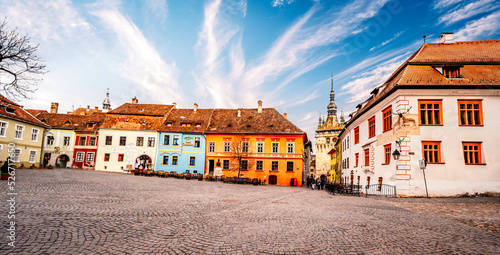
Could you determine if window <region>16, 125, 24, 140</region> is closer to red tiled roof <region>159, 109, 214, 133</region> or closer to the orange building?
red tiled roof <region>159, 109, 214, 133</region>

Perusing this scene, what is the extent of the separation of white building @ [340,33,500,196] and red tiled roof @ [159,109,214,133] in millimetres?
27584

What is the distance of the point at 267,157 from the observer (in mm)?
37344

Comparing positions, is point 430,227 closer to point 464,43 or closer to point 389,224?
point 389,224

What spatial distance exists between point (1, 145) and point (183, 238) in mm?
35732

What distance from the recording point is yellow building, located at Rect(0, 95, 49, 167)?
3011cm

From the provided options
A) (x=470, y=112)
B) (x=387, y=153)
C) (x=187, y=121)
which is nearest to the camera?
(x=470, y=112)

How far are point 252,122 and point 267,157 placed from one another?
6.07 metres

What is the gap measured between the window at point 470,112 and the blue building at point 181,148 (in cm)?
3027

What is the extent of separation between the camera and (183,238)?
613 centimetres

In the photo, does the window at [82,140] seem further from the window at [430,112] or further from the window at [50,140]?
the window at [430,112]

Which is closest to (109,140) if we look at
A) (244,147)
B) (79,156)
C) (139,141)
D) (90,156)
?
(139,141)

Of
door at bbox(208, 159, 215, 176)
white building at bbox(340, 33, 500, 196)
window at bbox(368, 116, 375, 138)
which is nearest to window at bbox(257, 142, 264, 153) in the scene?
door at bbox(208, 159, 215, 176)

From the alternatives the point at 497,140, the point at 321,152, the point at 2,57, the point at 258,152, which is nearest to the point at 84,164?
the point at 258,152

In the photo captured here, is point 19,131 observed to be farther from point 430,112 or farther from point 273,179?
point 430,112
